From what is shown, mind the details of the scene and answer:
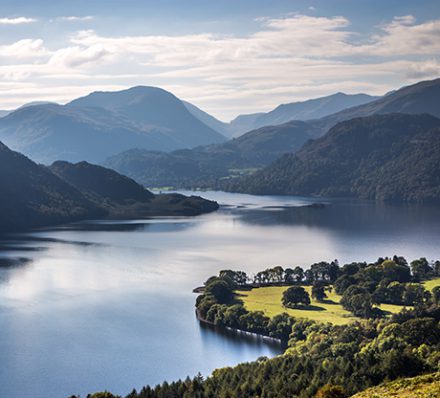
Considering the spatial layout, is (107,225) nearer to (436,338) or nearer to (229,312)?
(229,312)

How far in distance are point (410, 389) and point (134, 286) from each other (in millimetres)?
70371

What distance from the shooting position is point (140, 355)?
7094 cm

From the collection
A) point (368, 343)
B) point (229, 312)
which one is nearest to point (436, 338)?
point (368, 343)

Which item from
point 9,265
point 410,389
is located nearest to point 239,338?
point 410,389

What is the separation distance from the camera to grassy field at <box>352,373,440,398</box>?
34281mm

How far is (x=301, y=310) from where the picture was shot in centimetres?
8481

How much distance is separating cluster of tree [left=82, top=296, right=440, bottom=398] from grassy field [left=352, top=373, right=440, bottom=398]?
3.08 m

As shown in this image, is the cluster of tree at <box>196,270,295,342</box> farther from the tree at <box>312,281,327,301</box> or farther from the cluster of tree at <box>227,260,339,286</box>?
the tree at <box>312,281,327,301</box>

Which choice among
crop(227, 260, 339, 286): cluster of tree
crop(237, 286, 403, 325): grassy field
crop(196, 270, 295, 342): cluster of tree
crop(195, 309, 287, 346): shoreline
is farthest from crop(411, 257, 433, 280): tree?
crop(195, 309, 287, 346): shoreline

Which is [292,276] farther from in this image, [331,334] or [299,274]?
[331,334]

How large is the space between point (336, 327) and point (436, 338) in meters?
13.7

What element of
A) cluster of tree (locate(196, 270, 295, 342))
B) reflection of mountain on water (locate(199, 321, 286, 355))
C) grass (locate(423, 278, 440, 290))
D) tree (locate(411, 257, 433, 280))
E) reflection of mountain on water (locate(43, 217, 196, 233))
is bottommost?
reflection of mountain on water (locate(199, 321, 286, 355))

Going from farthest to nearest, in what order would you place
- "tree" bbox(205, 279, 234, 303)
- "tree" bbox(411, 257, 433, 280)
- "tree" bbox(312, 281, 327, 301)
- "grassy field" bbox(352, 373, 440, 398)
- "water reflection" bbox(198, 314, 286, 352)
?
"tree" bbox(411, 257, 433, 280) → "tree" bbox(205, 279, 234, 303) → "tree" bbox(312, 281, 327, 301) → "water reflection" bbox(198, 314, 286, 352) → "grassy field" bbox(352, 373, 440, 398)

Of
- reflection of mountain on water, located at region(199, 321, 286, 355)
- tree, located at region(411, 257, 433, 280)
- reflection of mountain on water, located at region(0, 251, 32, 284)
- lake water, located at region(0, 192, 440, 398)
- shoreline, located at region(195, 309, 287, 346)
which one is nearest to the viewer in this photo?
lake water, located at region(0, 192, 440, 398)
